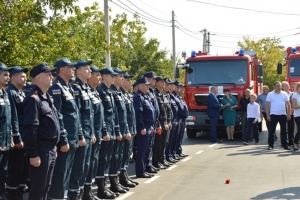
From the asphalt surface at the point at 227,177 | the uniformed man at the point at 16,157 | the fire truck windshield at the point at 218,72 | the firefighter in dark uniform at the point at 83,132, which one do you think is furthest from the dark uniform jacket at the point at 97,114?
the fire truck windshield at the point at 218,72

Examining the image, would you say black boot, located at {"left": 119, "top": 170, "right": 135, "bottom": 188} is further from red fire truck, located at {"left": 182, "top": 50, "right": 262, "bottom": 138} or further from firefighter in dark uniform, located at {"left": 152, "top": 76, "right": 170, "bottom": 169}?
red fire truck, located at {"left": 182, "top": 50, "right": 262, "bottom": 138}

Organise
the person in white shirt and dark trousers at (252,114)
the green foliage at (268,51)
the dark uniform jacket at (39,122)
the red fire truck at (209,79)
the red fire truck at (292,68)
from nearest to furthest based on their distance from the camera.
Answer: the dark uniform jacket at (39,122), the person in white shirt and dark trousers at (252,114), the red fire truck at (209,79), the red fire truck at (292,68), the green foliage at (268,51)

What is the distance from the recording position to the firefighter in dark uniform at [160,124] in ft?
43.5

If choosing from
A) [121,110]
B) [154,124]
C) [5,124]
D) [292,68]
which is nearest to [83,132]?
[5,124]

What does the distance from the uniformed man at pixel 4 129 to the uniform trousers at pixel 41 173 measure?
4.31ft

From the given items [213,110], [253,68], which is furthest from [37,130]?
[253,68]

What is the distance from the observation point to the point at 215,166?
13.8 metres

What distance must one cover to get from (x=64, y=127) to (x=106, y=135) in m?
1.68

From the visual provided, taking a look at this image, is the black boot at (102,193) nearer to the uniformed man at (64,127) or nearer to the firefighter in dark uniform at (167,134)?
the uniformed man at (64,127)

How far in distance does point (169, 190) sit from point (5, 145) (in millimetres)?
3230

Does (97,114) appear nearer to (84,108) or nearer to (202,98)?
(84,108)

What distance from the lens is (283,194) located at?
9.81 m

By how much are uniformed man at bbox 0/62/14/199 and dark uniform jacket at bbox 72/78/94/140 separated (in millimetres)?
962

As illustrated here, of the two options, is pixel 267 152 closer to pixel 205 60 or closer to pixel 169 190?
pixel 205 60
